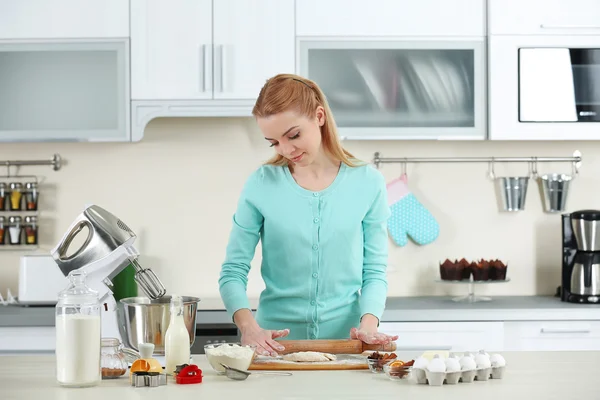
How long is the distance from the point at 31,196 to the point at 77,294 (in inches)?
85.4

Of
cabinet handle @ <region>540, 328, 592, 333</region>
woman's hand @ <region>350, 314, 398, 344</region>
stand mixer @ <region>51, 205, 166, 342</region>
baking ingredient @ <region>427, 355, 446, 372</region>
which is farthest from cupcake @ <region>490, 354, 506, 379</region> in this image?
Answer: cabinet handle @ <region>540, 328, 592, 333</region>

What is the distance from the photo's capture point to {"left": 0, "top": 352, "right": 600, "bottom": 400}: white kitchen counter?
1.53 metres

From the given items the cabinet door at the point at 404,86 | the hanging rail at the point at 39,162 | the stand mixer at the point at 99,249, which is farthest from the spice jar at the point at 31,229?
the stand mixer at the point at 99,249

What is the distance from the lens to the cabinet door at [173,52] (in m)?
3.35

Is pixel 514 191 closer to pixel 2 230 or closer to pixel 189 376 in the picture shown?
pixel 2 230

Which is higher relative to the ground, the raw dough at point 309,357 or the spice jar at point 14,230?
the spice jar at point 14,230

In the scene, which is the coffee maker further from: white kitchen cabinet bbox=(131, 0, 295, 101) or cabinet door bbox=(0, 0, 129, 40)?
cabinet door bbox=(0, 0, 129, 40)

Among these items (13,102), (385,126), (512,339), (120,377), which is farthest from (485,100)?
(120,377)

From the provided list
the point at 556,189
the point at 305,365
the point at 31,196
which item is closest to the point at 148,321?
the point at 305,365

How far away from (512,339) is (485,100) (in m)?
0.96

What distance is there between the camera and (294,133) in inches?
81.6

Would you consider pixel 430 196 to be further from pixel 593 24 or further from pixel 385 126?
pixel 593 24

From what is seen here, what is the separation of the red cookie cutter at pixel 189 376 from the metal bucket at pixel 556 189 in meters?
2.41

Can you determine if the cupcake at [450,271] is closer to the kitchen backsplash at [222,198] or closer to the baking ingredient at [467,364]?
the kitchen backsplash at [222,198]
